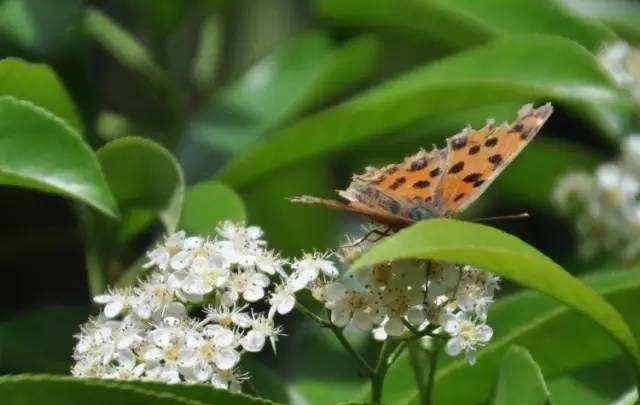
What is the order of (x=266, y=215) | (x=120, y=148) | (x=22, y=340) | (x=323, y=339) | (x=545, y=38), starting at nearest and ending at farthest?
(x=120, y=148) < (x=22, y=340) < (x=545, y=38) < (x=323, y=339) < (x=266, y=215)

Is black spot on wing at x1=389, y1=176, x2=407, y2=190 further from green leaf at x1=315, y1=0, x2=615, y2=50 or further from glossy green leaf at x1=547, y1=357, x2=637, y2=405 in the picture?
green leaf at x1=315, y1=0, x2=615, y2=50

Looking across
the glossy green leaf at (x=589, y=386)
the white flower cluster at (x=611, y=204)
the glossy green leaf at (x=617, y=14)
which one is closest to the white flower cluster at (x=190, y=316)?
the glossy green leaf at (x=589, y=386)

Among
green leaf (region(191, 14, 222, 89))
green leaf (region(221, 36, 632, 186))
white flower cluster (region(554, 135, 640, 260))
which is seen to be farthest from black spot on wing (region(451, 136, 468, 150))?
green leaf (region(191, 14, 222, 89))

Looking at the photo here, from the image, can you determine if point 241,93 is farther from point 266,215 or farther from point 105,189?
point 105,189

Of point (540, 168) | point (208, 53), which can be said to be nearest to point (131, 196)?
point (208, 53)

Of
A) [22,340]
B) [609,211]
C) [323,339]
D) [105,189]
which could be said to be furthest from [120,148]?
[609,211]

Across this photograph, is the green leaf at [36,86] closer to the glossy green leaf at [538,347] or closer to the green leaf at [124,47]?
the green leaf at [124,47]

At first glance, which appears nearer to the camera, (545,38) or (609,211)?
(545,38)
